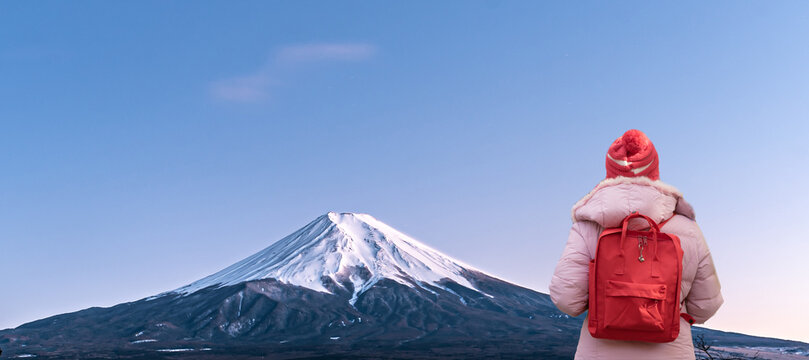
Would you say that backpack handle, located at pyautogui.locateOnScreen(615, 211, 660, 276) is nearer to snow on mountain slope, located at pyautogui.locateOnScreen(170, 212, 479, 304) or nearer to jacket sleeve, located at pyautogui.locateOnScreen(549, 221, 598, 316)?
jacket sleeve, located at pyautogui.locateOnScreen(549, 221, 598, 316)

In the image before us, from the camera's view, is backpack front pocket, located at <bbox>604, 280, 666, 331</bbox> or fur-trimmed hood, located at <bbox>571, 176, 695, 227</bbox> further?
fur-trimmed hood, located at <bbox>571, 176, 695, 227</bbox>

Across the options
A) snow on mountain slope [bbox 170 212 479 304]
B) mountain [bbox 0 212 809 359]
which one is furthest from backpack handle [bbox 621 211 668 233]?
snow on mountain slope [bbox 170 212 479 304]

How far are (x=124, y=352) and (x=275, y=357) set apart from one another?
61.3 feet

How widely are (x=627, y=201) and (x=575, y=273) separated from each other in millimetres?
375

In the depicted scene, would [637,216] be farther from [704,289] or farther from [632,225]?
[704,289]

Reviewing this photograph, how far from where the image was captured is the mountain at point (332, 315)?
93.6 metres

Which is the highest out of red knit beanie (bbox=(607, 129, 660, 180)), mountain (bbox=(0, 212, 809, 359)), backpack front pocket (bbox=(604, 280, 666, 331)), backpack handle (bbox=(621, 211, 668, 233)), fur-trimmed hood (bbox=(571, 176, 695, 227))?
mountain (bbox=(0, 212, 809, 359))

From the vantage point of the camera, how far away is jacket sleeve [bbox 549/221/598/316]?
3490 millimetres

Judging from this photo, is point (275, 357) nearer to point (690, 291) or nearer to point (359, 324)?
point (359, 324)

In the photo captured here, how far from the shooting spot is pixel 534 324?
373 ft

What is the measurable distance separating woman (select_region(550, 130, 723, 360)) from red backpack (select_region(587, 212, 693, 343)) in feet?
0.34

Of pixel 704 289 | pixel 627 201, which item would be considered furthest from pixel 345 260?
pixel 627 201

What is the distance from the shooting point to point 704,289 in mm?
3609

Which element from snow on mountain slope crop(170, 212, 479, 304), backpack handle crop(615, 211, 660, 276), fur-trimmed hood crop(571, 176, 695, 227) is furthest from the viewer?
snow on mountain slope crop(170, 212, 479, 304)
